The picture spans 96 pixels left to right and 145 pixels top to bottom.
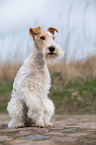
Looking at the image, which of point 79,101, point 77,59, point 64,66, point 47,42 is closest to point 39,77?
point 47,42

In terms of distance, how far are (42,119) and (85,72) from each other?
674 centimetres

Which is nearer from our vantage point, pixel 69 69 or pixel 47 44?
pixel 47 44

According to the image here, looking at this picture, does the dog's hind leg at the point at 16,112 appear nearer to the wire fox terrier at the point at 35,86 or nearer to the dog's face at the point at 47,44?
the wire fox terrier at the point at 35,86

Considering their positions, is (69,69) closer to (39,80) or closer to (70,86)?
(70,86)

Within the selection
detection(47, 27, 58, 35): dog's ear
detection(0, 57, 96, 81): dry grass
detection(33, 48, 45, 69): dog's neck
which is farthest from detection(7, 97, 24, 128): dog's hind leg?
detection(0, 57, 96, 81): dry grass

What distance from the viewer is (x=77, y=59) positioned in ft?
36.7

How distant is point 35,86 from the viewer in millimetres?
3971

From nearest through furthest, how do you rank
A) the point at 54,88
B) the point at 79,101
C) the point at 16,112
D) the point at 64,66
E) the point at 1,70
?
the point at 16,112 → the point at 79,101 → the point at 54,88 → the point at 64,66 → the point at 1,70

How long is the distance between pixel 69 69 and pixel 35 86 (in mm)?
6439

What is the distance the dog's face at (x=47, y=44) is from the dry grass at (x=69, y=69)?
18.1 feet

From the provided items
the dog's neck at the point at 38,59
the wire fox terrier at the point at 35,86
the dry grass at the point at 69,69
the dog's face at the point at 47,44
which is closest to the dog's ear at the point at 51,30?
the dog's face at the point at 47,44

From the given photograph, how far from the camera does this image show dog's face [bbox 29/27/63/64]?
3.88m

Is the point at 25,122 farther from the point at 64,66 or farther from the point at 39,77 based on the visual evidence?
the point at 64,66

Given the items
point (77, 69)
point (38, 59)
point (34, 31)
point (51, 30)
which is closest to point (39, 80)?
point (38, 59)
